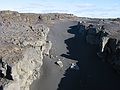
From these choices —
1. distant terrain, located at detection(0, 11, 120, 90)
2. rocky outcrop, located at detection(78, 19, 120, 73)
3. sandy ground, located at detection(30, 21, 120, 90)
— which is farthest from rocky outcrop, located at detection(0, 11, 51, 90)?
rocky outcrop, located at detection(78, 19, 120, 73)

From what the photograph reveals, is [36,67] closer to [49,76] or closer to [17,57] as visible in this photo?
[49,76]

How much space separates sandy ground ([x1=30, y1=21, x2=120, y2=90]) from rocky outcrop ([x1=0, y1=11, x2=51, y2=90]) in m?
1.43

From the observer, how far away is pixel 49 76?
38719 mm

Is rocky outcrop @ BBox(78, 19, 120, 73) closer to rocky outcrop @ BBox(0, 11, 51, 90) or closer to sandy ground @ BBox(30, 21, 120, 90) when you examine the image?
sandy ground @ BBox(30, 21, 120, 90)

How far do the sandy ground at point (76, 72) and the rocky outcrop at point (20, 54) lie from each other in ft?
4.70

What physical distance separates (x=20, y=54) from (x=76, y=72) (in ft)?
36.9

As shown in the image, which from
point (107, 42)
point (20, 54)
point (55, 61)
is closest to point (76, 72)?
point (55, 61)

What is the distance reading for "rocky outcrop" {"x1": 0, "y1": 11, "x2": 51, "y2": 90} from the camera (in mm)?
28094

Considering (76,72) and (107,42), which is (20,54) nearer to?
(76,72)

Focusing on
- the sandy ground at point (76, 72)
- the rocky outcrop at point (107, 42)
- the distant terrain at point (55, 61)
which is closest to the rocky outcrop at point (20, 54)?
the distant terrain at point (55, 61)

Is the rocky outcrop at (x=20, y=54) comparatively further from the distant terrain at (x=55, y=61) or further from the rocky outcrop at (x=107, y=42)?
the rocky outcrop at (x=107, y=42)

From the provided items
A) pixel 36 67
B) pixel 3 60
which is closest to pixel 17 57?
pixel 3 60

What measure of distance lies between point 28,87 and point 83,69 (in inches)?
431

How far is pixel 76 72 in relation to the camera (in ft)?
135
